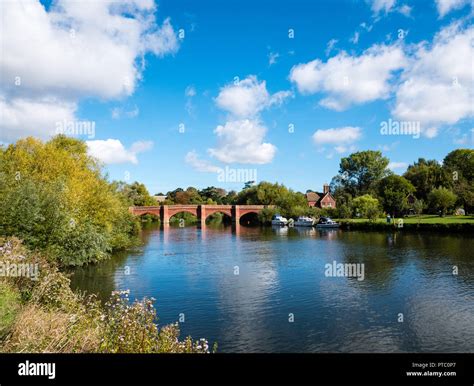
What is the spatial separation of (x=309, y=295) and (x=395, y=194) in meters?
53.2

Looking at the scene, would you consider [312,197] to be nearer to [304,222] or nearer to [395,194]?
[304,222]

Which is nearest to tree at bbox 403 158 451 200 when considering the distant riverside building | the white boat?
the white boat

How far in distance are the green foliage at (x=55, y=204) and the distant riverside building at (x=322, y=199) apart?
76.9m

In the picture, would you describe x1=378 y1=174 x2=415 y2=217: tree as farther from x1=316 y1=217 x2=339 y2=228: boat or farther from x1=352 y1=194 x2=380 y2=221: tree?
x1=316 y1=217 x2=339 y2=228: boat

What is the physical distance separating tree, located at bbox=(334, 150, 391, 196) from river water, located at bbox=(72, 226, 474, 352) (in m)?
65.5

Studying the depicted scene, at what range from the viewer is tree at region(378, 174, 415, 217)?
6631 cm

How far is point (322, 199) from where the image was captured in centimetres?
10681

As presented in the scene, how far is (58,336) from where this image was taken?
771cm

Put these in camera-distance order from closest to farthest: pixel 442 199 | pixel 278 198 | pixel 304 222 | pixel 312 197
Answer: pixel 442 199 < pixel 304 222 < pixel 278 198 < pixel 312 197

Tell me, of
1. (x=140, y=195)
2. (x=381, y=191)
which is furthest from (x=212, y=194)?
(x=381, y=191)
